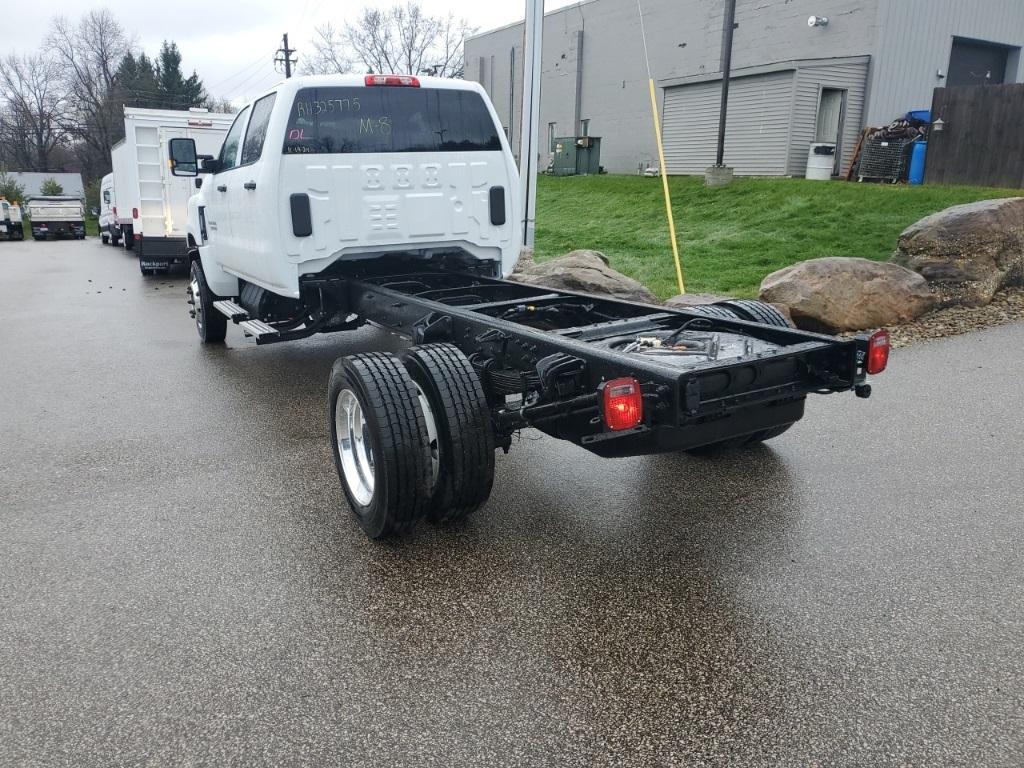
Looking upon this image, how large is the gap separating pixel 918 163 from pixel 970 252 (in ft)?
34.8

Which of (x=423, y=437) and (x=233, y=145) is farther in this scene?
(x=233, y=145)

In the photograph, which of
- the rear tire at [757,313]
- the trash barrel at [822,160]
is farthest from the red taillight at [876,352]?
the trash barrel at [822,160]

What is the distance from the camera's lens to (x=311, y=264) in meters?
6.17

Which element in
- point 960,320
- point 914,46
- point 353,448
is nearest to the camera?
point 353,448

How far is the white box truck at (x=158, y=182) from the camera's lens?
16.8m

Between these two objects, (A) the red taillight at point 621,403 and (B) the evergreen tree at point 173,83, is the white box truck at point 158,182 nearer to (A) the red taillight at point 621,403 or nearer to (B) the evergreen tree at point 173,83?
(A) the red taillight at point 621,403

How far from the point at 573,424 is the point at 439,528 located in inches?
37.3

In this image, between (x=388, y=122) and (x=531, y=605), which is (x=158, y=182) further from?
(x=531, y=605)

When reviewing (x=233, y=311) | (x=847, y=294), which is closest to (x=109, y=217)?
(x=233, y=311)

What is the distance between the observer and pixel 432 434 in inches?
152

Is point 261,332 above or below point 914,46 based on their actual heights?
below

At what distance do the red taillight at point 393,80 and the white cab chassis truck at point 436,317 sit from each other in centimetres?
2

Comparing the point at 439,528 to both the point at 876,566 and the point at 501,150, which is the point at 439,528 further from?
the point at 501,150

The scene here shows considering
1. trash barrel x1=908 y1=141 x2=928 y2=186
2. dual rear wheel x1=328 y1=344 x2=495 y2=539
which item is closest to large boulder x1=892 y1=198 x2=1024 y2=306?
dual rear wheel x1=328 y1=344 x2=495 y2=539
